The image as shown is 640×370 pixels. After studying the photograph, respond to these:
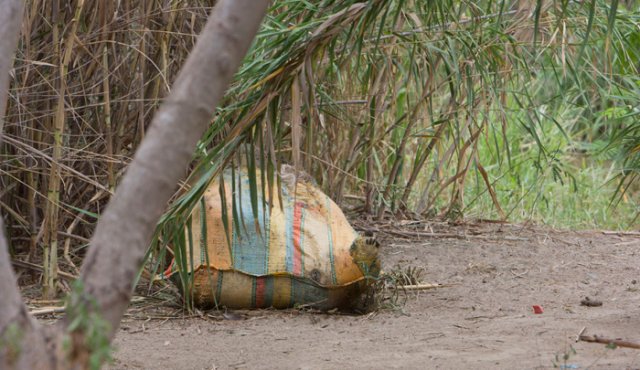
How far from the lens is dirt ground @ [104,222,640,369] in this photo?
2752 mm

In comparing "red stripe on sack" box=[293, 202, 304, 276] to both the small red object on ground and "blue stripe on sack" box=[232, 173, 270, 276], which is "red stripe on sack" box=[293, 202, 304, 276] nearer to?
"blue stripe on sack" box=[232, 173, 270, 276]

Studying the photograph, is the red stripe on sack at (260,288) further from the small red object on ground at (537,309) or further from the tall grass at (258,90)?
the small red object on ground at (537,309)

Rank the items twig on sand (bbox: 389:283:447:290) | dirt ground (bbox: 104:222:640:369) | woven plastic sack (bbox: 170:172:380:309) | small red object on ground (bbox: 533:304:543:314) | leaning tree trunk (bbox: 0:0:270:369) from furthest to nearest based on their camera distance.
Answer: twig on sand (bbox: 389:283:447:290) → woven plastic sack (bbox: 170:172:380:309) → small red object on ground (bbox: 533:304:543:314) → dirt ground (bbox: 104:222:640:369) → leaning tree trunk (bbox: 0:0:270:369)

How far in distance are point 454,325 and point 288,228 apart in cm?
77

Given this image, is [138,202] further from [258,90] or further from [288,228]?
[288,228]

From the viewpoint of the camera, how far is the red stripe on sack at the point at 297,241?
11.5 feet

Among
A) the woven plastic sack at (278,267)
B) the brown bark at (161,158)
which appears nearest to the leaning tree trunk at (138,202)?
the brown bark at (161,158)

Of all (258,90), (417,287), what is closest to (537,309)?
(417,287)

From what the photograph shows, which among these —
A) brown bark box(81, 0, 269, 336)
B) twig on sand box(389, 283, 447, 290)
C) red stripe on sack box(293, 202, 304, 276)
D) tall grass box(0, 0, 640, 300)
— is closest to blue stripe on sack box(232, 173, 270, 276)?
red stripe on sack box(293, 202, 304, 276)

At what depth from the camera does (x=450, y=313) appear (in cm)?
344

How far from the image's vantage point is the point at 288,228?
11.8 feet

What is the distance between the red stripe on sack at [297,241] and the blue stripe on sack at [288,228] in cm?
1

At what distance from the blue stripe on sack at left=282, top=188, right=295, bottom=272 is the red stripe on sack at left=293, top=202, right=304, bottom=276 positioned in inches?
0.5

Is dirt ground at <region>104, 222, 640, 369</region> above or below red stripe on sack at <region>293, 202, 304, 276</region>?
below
